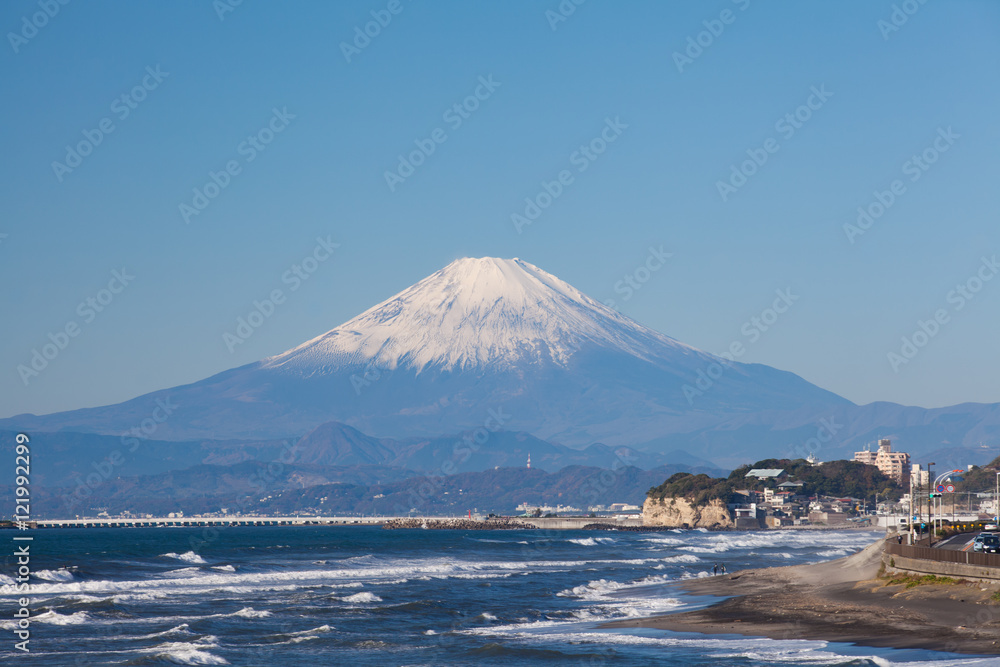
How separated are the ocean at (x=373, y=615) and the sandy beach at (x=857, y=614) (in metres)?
1.80

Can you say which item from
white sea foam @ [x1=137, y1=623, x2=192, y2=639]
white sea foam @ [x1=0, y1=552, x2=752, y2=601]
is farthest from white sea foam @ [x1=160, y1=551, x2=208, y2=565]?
white sea foam @ [x1=137, y1=623, x2=192, y2=639]

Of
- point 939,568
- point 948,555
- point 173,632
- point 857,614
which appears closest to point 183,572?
point 173,632

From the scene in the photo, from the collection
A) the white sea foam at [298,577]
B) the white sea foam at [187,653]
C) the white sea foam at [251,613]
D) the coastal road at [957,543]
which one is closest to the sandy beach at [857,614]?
the coastal road at [957,543]

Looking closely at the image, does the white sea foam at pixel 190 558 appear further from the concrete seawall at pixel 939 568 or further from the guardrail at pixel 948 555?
the guardrail at pixel 948 555

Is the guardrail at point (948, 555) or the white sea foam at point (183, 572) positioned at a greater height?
the guardrail at point (948, 555)

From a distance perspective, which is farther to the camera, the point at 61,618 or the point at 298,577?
the point at 298,577

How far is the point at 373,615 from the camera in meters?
52.2

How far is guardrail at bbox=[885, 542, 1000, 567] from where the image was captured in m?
42.7

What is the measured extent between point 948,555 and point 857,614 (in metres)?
5.31

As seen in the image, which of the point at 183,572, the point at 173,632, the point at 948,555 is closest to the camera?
the point at 173,632

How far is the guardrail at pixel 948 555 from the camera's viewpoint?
42.7 metres

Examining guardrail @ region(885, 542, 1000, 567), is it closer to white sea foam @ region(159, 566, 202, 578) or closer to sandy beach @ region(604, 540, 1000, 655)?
sandy beach @ region(604, 540, 1000, 655)

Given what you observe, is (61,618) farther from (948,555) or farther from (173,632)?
(948,555)

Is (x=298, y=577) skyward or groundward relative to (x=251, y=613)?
groundward
